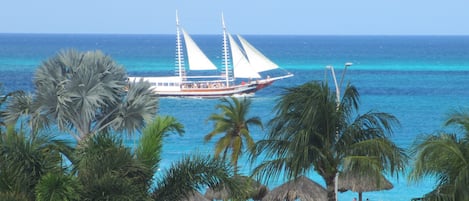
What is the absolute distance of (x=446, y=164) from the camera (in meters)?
15.0

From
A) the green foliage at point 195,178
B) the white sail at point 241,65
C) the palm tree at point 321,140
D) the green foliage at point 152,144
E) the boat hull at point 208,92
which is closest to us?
the green foliage at point 195,178

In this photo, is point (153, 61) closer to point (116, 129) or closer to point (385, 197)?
point (385, 197)

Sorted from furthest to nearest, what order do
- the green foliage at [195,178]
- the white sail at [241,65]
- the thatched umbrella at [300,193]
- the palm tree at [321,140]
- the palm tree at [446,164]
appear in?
the white sail at [241,65]
the thatched umbrella at [300,193]
the palm tree at [321,140]
the palm tree at [446,164]
the green foliage at [195,178]

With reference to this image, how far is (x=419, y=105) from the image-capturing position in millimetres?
76438

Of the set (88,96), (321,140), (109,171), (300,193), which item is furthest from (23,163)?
(300,193)

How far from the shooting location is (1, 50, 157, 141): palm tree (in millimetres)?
22031

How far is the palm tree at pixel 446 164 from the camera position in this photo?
14.7 m

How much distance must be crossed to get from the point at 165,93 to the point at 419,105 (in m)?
22.1

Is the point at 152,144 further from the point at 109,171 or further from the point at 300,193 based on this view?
the point at 300,193

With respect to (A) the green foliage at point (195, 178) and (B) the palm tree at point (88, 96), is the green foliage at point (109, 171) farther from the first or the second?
(B) the palm tree at point (88, 96)

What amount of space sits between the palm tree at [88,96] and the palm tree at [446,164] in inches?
323

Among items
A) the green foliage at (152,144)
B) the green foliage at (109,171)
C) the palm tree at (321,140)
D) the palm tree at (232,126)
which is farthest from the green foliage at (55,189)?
the palm tree at (232,126)

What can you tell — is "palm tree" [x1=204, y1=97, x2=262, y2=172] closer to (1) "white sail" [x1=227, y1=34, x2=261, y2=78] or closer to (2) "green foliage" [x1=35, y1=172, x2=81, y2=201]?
(2) "green foliage" [x1=35, y1=172, x2=81, y2=201]

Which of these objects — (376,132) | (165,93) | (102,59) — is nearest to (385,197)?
(102,59)
